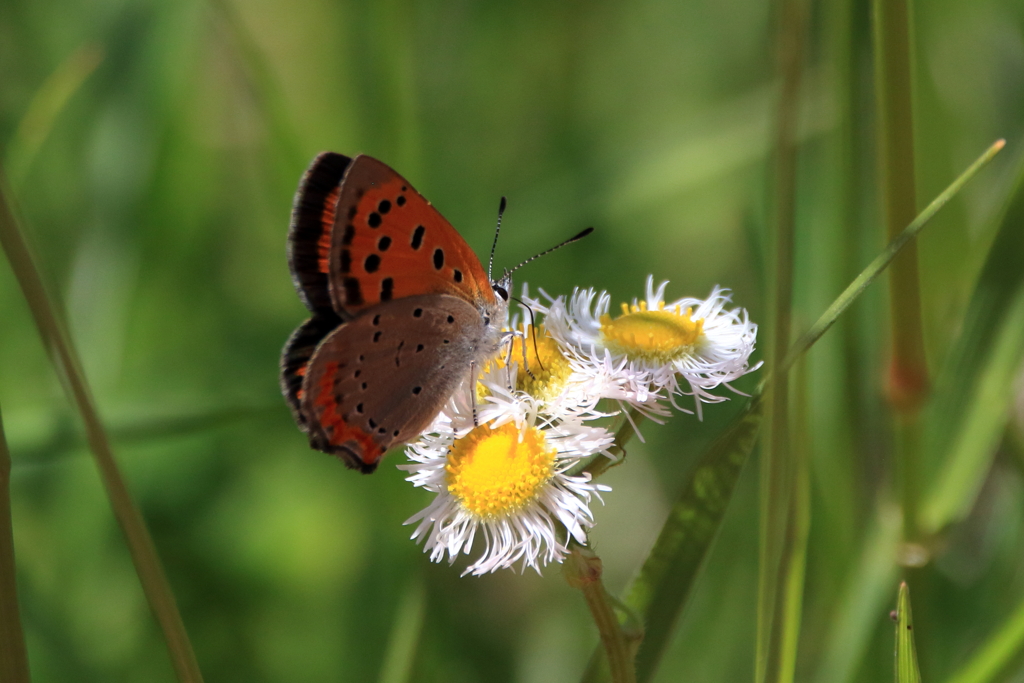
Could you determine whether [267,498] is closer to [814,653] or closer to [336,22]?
[814,653]

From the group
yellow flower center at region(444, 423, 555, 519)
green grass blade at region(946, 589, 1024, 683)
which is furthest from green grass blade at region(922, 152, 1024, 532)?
yellow flower center at region(444, 423, 555, 519)

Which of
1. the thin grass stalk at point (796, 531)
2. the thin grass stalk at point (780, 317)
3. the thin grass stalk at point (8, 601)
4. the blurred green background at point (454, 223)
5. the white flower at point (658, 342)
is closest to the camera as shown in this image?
the thin grass stalk at point (780, 317)

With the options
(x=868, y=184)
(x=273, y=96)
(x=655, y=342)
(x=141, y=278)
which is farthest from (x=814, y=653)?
(x=141, y=278)

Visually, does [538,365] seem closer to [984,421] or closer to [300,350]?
[300,350]

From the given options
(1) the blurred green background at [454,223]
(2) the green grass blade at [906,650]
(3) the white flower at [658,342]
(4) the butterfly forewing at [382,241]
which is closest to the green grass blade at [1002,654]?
(1) the blurred green background at [454,223]

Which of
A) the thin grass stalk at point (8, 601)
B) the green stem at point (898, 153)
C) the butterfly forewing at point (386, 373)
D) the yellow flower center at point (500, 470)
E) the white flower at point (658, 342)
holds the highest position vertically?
the green stem at point (898, 153)

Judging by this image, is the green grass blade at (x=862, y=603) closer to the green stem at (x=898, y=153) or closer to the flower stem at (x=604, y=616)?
the green stem at (x=898, y=153)

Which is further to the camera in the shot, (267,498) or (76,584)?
(267,498)
